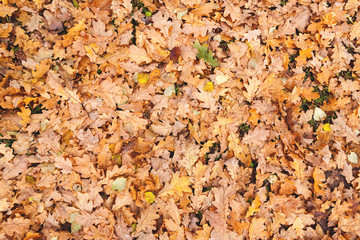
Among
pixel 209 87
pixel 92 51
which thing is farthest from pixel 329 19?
pixel 92 51

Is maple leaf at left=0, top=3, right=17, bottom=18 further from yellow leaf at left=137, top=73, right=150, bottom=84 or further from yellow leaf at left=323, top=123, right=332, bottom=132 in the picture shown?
yellow leaf at left=323, top=123, right=332, bottom=132

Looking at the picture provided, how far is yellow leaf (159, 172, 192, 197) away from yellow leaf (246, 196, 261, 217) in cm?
57

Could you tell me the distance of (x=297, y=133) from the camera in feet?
8.46

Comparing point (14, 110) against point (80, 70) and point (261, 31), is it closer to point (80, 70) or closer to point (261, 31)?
point (80, 70)

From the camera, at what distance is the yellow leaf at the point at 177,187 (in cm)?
231

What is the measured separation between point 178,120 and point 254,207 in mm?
1050

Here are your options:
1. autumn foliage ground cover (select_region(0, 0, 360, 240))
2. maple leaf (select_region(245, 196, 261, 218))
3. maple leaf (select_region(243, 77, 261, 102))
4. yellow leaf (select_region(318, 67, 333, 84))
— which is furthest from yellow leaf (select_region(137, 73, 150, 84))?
yellow leaf (select_region(318, 67, 333, 84))

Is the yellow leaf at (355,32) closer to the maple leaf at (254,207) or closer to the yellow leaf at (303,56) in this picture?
the yellow leaf at (303,56)

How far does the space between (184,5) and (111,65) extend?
3.23 ft

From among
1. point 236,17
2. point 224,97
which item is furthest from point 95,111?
point 236,17

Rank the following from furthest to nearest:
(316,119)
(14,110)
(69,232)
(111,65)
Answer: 1. (316,119)
2. (111,65)
3. (14,110)
4. (69,232)

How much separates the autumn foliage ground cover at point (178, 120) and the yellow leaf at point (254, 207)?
0.09ft

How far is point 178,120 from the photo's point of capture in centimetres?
253

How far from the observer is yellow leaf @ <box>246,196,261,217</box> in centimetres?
236
